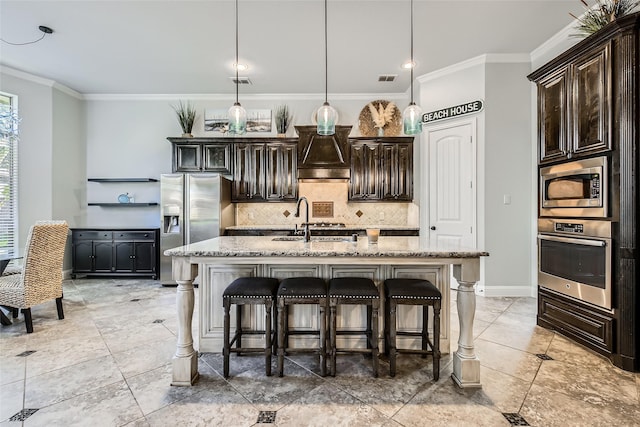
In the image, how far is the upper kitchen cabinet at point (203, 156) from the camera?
509 cm

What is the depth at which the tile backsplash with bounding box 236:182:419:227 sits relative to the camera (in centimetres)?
536

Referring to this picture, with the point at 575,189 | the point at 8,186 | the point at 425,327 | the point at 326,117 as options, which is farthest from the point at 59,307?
the point at 575,189

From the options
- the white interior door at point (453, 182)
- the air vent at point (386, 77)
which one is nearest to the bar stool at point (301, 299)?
the white interior door at point (453, 182)

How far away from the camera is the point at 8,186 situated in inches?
172

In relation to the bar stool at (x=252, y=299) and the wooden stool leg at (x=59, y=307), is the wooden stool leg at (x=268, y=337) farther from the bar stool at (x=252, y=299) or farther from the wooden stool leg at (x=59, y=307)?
the wooden stool leg at (x=59, y=307)

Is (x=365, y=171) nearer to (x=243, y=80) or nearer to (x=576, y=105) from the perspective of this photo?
(x=243, y=80)

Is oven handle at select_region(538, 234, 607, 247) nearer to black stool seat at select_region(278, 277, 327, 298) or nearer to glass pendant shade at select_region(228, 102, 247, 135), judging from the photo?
black stool seat at select_region(278, 277, 327, 298)

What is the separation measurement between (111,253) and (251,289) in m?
4.20

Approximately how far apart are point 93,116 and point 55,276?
3.62m

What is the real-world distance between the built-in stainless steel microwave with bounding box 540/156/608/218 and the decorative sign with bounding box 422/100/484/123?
1.48 meters

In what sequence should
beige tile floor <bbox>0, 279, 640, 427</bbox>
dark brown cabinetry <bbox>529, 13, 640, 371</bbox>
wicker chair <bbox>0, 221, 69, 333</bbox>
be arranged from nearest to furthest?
beige tile floor <bbox>0, 279, 640, 427</bbox>
dark brown cabinetry <bbox>529, 13, 640, 371</bbox>
wicker chair <bbox>0, 221, 69, 333</bbox>

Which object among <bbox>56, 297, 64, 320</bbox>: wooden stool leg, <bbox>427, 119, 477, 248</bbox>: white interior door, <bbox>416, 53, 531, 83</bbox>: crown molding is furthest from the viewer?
<bbox>427, 119, 477, 248</bbox>: white interior door

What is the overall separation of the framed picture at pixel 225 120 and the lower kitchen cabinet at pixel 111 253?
2121 millimetres

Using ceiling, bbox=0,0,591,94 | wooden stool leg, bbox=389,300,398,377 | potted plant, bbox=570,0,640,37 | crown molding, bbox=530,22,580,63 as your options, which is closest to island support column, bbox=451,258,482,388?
wooden stool leg, bbox=389,300,398,377
